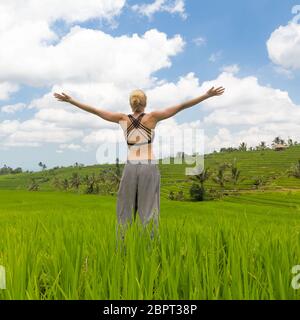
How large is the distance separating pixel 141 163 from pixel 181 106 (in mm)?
783

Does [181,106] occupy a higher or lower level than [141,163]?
higher

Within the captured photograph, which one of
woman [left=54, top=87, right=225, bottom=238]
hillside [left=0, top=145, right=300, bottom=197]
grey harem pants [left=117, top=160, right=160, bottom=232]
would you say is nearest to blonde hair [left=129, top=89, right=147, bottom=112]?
woman [left=54, top=87, right=225, bottom=238]

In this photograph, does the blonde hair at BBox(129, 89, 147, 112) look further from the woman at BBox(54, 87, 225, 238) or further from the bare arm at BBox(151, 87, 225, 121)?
the bare arm at BBox(151, 87, 225, 121)

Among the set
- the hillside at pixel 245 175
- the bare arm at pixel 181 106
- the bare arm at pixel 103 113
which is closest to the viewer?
the bare arm at pixel 181 106

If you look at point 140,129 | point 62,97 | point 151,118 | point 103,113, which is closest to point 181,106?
point 151,118

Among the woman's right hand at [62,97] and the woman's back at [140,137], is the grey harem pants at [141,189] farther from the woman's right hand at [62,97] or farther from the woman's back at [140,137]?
the woman's right hand at [62,97]

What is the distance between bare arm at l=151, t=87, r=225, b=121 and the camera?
4719 millimetres

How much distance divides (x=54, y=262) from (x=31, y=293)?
0.68m

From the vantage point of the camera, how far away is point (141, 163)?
4.76 metres

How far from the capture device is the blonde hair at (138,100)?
4746 mm

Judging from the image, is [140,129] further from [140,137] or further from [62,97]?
[62,97]

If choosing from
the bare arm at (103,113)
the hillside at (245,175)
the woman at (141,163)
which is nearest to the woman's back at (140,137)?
the woman at (141,163)

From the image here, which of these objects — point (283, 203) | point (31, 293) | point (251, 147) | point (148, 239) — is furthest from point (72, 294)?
point (251, 147)
